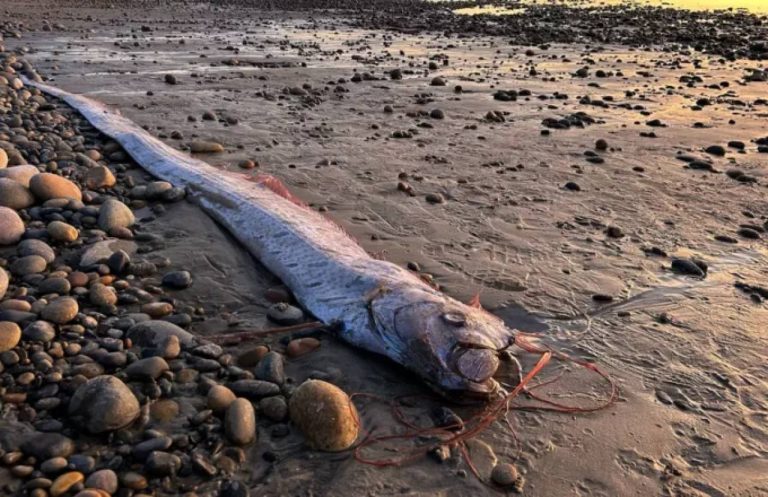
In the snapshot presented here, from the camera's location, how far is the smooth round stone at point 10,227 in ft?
A: 17.2

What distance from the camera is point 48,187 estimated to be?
599 centimetres

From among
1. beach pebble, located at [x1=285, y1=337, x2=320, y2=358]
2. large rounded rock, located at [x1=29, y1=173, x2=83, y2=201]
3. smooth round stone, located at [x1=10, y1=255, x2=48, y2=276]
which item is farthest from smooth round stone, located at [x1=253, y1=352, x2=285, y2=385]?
large rounded rock, located at [x1=29, y1=173, x2=83, y2=201]

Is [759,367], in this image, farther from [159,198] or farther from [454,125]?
[454,125]

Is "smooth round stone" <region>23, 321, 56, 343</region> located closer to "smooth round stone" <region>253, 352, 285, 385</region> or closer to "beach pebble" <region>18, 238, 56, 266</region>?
"beach pebble" <region>18, 238, 56, 266</region>

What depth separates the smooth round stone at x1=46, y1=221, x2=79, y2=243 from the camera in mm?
5391

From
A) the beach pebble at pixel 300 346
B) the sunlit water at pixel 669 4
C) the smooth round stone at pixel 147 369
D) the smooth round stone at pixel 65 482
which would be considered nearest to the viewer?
the smooth round stone at pixel 65 482

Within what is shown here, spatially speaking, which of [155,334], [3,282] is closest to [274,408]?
[155,334]

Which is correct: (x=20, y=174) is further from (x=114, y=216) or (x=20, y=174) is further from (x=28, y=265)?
(x=28, y=265)

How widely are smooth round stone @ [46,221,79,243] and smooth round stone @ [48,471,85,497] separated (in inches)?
118

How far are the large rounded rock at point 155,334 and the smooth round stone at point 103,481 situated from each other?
45.1 inches

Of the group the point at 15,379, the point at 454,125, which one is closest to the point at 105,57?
the point at 454,125

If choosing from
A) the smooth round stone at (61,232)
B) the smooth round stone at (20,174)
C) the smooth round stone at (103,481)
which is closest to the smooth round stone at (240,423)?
the smooth round stone at (103,481)

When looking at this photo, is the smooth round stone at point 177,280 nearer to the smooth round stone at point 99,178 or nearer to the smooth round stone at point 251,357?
the smooth round stone at point 251,357

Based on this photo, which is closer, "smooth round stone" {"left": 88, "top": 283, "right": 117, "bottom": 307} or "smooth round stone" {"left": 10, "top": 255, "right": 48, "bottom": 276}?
"smooth round stone" {"left": 88, "top": 283, "right": 117, "bottom": 307}
